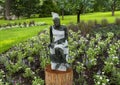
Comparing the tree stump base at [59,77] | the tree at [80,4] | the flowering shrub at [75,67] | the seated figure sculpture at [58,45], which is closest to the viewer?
the tree stump base at [59,77]

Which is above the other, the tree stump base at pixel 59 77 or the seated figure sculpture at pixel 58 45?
the seated figure sculpture at pixel 58 45

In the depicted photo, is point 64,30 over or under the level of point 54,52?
over

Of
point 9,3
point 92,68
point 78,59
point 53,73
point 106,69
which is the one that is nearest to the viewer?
point 53,73

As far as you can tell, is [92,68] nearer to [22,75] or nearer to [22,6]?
[22,75]

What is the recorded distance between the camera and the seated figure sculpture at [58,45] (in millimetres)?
8055

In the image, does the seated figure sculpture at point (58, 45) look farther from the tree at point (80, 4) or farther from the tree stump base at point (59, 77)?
the tree at point (80, 4)

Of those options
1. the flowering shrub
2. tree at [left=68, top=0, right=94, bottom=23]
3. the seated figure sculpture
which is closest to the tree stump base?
the seated figure sculpture

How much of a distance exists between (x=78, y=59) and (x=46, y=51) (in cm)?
142

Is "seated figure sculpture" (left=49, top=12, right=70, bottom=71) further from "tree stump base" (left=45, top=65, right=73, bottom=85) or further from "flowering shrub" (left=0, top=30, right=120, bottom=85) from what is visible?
"flowering shrub" (left=0, top=30, right=120, bottom=85)

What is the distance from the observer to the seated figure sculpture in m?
8.05

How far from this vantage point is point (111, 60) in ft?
32.4

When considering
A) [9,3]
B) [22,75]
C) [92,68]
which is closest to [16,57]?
[22,75]

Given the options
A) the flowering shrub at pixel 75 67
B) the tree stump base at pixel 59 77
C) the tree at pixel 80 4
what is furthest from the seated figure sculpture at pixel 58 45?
the tree at pixel 80 4

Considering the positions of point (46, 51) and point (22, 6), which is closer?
point (46, 51)
